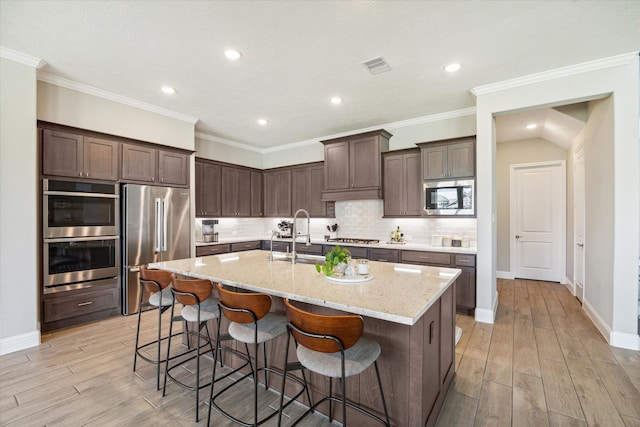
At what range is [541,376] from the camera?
2.50 metres

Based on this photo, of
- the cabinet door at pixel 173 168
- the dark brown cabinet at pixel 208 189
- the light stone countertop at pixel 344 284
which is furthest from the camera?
the dark brown cabinet at pixel 208 189

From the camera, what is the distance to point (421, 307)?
1524 mm

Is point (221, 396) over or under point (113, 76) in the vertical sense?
under

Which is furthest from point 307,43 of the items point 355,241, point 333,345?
point 355,241

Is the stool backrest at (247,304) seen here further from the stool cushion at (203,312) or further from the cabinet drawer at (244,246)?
the cabinet drawer at (244,246)

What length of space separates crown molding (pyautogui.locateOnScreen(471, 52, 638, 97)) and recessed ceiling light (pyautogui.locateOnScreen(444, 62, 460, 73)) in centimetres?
64

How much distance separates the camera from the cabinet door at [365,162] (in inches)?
197

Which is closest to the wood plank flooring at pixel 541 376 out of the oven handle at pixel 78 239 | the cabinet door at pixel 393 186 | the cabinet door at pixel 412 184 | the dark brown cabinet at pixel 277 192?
the cabinet door at pixel 412 184

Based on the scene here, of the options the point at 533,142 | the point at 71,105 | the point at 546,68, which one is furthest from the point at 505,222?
the point at 71,105

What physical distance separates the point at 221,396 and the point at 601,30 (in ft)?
14.5

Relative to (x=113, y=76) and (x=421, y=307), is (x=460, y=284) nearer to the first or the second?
(x=421, y=307)

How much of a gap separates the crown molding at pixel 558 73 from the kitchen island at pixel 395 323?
8.48 ft

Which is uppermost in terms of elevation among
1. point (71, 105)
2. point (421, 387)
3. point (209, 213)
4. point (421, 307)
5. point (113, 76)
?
point (113, 76)

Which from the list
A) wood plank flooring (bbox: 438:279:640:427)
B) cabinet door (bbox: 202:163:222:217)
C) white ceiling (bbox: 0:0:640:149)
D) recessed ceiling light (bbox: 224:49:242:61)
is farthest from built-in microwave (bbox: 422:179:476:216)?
cabinet door (bbox: 202:163:222:217)
